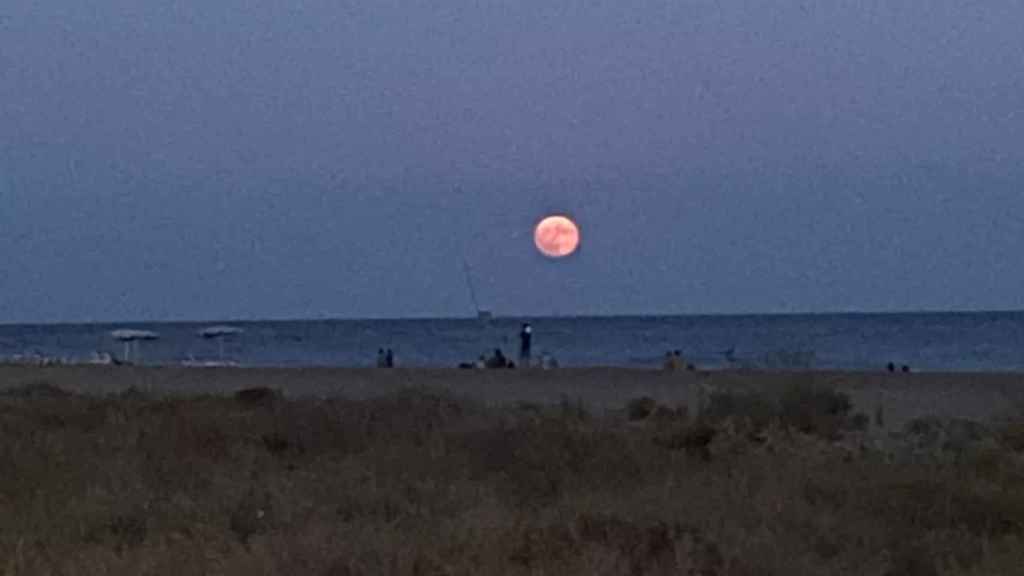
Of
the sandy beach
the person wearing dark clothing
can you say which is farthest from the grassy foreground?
the person wearing dark clothing

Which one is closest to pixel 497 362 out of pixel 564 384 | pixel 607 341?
pixel 564 384

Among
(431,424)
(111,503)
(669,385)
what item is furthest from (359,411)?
(669,385)

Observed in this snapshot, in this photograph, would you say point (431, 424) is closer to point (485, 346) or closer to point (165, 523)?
point (165, 523)

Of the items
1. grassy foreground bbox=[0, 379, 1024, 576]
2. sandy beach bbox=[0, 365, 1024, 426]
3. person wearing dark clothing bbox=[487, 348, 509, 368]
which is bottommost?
grassy foreground bbox=[0, 379, 1024, 576]

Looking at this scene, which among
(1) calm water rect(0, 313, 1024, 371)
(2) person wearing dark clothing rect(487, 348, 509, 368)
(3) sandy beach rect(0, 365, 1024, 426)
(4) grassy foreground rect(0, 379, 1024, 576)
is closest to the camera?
(4) grassy foreground rect(0, 379, 1024, 576)

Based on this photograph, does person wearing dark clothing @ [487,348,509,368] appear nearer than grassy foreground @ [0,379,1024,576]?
No

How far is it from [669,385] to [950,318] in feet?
356

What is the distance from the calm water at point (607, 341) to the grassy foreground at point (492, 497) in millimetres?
32627

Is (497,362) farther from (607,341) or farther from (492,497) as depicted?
(607,341)

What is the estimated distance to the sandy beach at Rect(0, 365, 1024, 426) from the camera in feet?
119

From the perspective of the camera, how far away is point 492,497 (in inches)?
650

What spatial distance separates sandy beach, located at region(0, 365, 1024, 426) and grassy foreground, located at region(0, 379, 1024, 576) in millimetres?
9902

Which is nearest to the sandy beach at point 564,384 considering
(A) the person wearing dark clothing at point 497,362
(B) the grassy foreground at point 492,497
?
(A) the person wearing dark clothing at point 497,362

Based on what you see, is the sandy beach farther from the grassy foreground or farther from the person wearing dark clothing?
the grassy foreground
